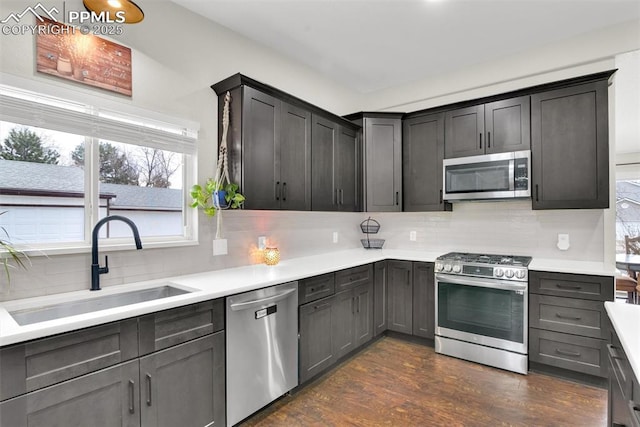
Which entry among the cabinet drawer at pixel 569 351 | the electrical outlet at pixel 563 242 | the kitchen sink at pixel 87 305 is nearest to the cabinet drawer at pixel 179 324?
the kitchen sink at pixel 87 305

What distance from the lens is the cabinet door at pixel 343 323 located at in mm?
2791

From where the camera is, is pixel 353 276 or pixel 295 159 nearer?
pixel 295 159

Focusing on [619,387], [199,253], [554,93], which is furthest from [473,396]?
[554,93]

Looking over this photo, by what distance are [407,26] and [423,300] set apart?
260 cm

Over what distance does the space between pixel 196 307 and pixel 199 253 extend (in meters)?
0.76

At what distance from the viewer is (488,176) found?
3.16 meters

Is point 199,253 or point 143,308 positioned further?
point 199,253

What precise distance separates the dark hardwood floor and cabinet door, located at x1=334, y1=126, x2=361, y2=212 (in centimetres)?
163

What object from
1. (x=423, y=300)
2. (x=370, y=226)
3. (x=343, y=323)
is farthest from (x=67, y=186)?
(x=370, y=226)

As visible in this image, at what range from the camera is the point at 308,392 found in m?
2.48

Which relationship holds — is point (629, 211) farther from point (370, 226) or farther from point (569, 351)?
point (370, 226)

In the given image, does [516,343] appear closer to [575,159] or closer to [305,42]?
[575,159]

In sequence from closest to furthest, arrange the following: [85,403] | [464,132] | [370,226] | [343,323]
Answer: [85,403], [343,323], [464,132], [370,226]

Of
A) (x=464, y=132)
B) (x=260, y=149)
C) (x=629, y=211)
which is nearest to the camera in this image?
(x=260, y=149)
